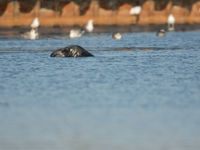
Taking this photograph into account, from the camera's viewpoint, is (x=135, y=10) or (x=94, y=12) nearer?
(x=135, y=10)

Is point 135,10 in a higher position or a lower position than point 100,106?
higher

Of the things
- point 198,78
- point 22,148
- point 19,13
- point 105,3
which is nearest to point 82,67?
point 198,78

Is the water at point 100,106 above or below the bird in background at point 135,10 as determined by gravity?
below

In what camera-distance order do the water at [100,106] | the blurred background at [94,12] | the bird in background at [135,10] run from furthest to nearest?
1. the bird in background at [135,10]
2. the blurred background at [94,12]
3. the water at [100,106]

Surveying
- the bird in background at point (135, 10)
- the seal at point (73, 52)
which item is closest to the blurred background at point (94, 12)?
the bird in background at point (135, 10)

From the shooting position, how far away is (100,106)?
42.8 ft

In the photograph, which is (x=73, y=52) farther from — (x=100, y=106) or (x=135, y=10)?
(x=135, y=10)

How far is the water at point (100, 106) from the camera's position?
1009 centimetres

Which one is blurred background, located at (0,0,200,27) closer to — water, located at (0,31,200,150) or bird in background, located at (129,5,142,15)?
bird in background, located at (129,5,142,15)

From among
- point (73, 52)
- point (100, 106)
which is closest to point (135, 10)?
point (73, 52)

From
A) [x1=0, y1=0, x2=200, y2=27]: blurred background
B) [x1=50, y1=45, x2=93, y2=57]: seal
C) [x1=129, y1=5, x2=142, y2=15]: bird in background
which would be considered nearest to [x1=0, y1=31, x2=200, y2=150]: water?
[x1=50, y1=45, x2=93, y2=57]: seal

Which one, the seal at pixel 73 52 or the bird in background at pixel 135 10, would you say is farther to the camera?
the bird in background at pixel 135 10

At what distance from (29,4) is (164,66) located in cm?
4128

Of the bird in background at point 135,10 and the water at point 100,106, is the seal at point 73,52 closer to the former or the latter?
the water at point 100,106
